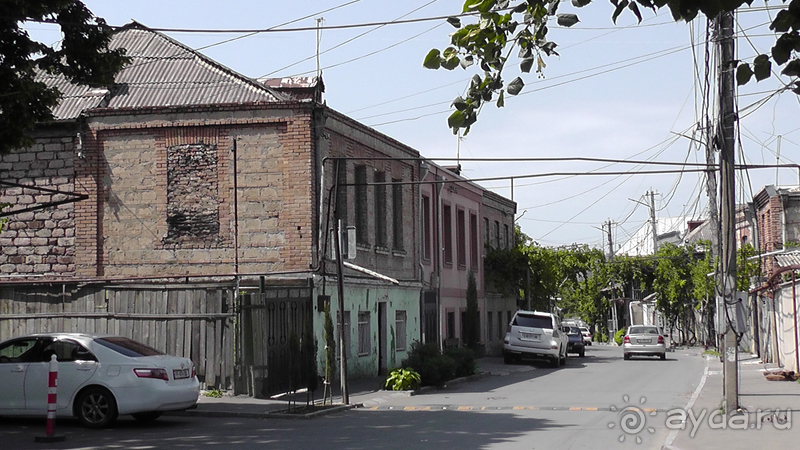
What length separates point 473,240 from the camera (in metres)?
38.7

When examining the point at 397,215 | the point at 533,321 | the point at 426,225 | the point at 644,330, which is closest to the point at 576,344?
the point at 644,330

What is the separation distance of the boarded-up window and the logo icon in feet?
34.0

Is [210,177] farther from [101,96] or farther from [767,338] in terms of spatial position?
[767,338]

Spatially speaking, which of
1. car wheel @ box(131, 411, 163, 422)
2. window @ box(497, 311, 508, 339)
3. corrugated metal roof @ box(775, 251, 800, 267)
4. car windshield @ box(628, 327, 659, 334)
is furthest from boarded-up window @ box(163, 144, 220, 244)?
car windshield @ box(628, 327, 659, 334)

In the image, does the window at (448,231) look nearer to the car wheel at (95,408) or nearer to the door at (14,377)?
the door at (14,377)

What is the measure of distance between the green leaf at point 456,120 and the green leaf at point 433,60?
0.35 meters

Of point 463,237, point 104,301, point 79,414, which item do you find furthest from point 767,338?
point 79,414

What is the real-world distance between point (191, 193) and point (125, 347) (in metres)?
8.39

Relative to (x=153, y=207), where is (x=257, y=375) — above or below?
below

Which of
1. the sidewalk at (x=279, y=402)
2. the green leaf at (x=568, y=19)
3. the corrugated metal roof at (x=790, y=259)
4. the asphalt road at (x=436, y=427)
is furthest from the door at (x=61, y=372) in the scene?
the corrugated metal roof at (x=790, y=259)

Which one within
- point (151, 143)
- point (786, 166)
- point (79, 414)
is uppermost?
point (151, 143)

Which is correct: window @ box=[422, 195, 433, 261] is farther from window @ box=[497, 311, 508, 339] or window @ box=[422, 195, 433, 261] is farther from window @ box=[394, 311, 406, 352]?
window @ box=[497, 311, 508, 339]

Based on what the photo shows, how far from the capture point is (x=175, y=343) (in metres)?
18.8

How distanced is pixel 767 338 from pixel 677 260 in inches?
1035
